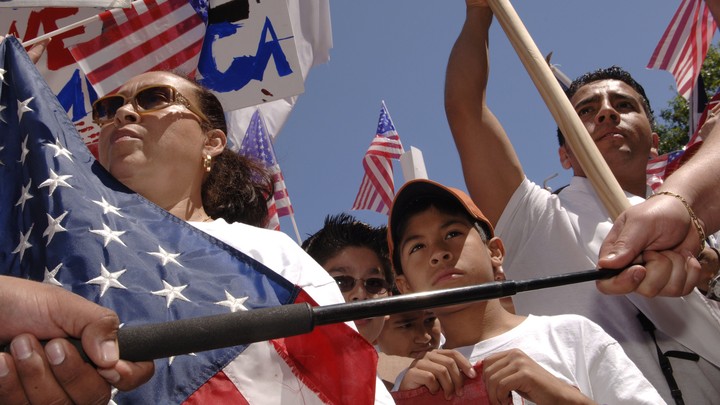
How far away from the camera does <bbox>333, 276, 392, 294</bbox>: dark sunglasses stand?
4.35 m

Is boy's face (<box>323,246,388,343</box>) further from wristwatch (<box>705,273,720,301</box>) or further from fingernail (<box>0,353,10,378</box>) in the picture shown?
fingernail (<box>0,353,10,378</box>)

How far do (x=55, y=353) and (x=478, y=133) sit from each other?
249 centimetres

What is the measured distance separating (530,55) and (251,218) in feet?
4.45

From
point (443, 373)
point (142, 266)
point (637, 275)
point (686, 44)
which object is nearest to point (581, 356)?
point (443, 373)

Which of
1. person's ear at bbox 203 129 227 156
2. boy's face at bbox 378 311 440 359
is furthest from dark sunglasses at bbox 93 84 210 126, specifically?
boy's face at bbox 378 311 440 359

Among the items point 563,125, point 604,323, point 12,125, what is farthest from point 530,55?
point 12,125

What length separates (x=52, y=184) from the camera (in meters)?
2.32

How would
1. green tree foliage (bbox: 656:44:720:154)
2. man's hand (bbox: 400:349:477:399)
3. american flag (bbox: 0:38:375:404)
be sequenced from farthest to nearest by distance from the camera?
green tree foliage (bbox: 656:44:720:154) → man's hand (bbox: 400:349:477:399) → american flag (bbox: 0:38:375:404)

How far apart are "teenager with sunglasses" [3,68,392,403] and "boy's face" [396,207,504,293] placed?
60 cm

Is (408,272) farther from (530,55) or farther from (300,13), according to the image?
(300,13)

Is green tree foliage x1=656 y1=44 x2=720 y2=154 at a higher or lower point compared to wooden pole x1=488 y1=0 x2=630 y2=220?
lower

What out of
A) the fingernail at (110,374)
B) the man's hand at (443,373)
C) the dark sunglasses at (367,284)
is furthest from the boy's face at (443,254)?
the fingernail at (110,374)

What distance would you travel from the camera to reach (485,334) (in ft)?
9.28

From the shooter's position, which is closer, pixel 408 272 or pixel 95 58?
pixel 408 272
